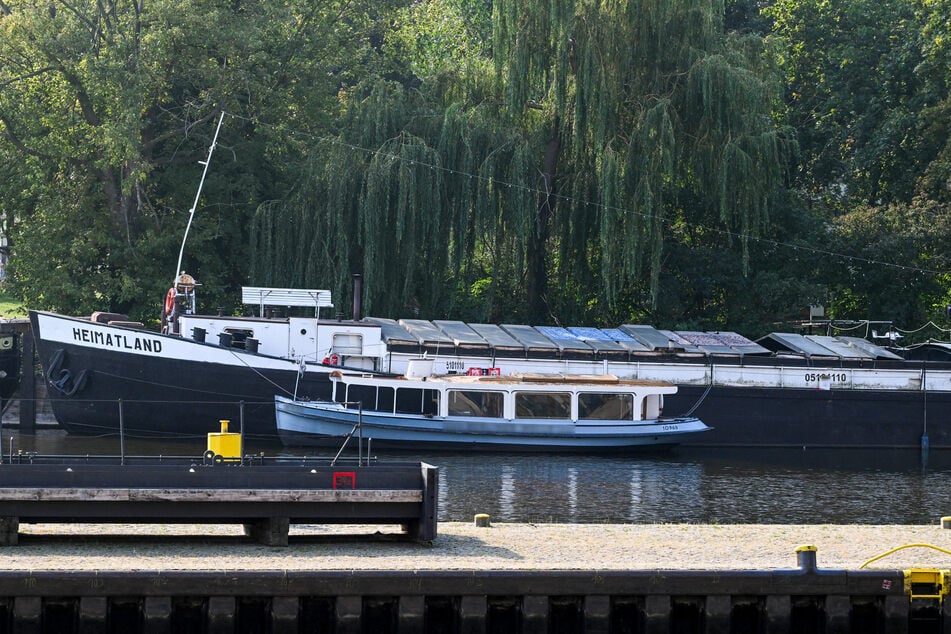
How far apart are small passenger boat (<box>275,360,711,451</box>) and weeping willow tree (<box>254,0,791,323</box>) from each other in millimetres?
5634

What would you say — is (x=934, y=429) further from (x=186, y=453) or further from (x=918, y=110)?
(x=186, y=453)

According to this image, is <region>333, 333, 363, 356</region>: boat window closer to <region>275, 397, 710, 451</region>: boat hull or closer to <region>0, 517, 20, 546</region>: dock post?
<region>275, 397, 710, 451</region>: boat hull

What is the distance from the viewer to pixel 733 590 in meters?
13.1

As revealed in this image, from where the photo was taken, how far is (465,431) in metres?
32.6

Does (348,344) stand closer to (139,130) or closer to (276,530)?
(139,130)

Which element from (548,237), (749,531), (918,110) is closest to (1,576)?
(749,531)

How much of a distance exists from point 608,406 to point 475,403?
12.0 ft

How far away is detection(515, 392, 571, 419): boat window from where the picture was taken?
33.1 m

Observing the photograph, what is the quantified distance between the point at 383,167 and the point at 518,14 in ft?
22.5

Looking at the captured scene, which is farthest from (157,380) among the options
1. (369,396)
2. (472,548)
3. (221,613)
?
(221,613)

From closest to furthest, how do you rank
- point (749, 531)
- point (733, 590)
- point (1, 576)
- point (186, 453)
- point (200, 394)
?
1. point (1, 576)
2. point (733, 590)
3. point (749, 531)
4. point (186, 453)
5. point (200, 394)

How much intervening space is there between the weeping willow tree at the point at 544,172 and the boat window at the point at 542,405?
20.7 feet

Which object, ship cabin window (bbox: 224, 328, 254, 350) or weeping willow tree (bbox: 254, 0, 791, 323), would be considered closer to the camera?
ship cabin window (bbox: 224, 328, 254, 350)

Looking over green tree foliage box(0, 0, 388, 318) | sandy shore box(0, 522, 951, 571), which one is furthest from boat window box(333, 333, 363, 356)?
sandy shore box(0, 522, 951, 571)
